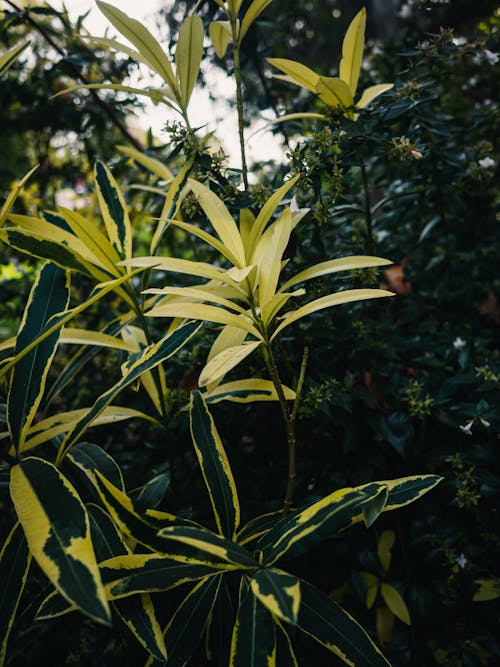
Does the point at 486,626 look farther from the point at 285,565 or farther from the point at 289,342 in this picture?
the point at 289,342

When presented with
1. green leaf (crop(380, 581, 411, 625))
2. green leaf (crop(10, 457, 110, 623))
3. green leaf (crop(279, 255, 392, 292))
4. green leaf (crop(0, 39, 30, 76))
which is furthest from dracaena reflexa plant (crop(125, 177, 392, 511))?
green leaf (crop(0, 39, 30, 76))

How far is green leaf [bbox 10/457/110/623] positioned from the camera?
475 mm

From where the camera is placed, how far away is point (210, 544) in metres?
0.54

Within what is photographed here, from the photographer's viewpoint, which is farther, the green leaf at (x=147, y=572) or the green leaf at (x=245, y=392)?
the green leaf at (x=245, y=392)

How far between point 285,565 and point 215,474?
1.07 ft

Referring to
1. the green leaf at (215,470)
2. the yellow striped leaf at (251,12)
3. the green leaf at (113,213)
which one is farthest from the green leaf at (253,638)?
the yellow striped leaf at (251,12)

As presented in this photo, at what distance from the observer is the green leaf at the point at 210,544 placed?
0.52 m

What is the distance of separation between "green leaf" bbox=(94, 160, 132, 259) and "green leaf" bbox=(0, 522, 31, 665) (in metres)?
0.49

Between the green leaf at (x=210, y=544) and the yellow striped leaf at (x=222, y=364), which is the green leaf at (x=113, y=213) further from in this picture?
the green leaf at (x=210, y=544)

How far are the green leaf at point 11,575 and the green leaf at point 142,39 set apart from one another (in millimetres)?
778

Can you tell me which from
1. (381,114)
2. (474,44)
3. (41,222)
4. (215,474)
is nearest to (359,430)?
(215,474)

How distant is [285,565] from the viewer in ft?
2.96

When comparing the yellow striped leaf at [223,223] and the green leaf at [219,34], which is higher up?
the green leaf at [219,34]

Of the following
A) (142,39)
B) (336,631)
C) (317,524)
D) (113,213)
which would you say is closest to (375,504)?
(317,524)
